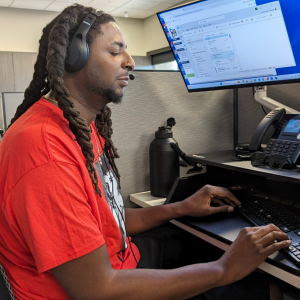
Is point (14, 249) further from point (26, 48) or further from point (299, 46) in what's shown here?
point (26, 48)

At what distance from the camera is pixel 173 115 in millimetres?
1388

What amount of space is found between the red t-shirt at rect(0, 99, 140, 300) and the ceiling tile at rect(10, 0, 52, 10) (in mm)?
5172

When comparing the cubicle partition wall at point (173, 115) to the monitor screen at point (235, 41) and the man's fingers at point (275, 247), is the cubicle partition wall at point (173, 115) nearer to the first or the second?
the monitor screen at point (235, 41)

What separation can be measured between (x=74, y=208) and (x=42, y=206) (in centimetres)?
6

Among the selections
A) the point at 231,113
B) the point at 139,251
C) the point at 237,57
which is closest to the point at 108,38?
the point at 237,57

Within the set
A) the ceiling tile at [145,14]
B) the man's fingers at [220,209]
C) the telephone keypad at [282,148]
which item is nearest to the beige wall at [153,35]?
the ceiling tile at [145,14]

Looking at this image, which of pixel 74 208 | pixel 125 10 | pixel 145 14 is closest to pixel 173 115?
pixel 74 208

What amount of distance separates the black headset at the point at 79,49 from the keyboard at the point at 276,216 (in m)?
0.57

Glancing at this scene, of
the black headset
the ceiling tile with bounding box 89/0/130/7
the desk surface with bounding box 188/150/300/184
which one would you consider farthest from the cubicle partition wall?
the ceiling tile with bounding box 89/0/130/7

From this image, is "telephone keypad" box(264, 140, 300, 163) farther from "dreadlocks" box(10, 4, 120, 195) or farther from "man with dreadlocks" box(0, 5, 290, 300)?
"dreadlocks" box(10, 4, 120, 195)

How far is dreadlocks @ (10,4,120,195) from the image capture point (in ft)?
2.35

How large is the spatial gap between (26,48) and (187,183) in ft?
17.5

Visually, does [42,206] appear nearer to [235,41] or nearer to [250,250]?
[250,250]

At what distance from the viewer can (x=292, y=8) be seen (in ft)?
3.09
